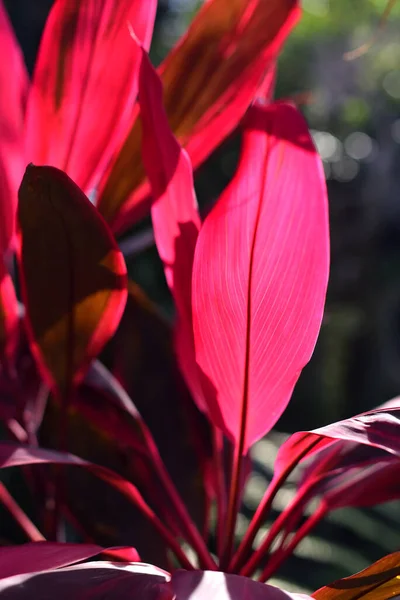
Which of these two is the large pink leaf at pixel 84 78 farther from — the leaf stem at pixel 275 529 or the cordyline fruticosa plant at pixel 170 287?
the leaf stem at pixel 275 529

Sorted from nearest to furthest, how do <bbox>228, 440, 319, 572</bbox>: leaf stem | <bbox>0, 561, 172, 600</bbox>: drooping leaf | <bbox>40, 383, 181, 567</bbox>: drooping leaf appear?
<bbox>0, 561, 172, 600</bbox>: drooping leaf
<bbox>228, 440, 319, 572</bbox>: leaf stem
<bbox>40, 383, 181, 567</bbox>: drooping leaf

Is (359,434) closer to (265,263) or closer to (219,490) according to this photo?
(265,263)

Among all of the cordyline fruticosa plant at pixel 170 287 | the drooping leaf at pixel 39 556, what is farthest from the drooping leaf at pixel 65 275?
the drooping leaf at pixel 39 556

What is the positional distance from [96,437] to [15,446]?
23 centimetres

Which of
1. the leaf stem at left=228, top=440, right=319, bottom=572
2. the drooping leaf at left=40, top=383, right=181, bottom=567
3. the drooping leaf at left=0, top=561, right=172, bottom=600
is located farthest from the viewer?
the drooping leaf at left=40, top=383, right=181, bottom=567

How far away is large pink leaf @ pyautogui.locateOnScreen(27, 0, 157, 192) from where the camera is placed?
396 millimetres

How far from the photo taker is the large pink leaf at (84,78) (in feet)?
1.30

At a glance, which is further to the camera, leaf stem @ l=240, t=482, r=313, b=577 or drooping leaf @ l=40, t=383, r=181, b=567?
drooping leaf @ l=40, t=383, r=181, b=567

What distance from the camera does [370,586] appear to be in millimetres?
323

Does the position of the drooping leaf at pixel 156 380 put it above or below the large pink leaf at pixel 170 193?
below

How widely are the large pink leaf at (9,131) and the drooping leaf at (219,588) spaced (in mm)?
249

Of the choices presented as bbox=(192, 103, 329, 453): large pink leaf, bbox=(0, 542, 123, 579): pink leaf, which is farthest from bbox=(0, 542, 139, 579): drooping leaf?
bbox=(192, 103, 329, 453): large pink leaf

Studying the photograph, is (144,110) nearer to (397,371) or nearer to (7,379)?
(7,379)

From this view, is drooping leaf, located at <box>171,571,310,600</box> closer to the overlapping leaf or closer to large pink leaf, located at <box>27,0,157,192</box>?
the overlapping leaf
